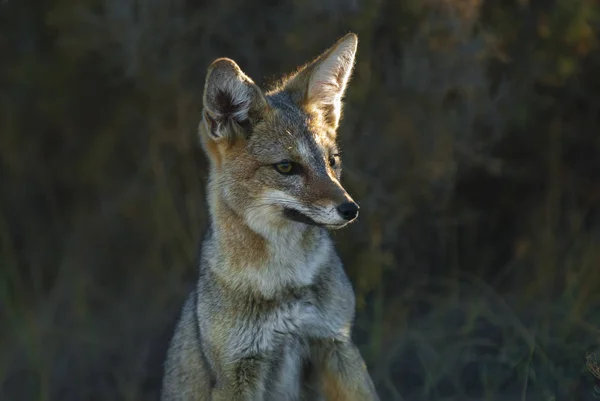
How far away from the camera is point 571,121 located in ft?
23.6

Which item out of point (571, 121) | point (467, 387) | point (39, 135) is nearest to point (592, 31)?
point (571, 121)

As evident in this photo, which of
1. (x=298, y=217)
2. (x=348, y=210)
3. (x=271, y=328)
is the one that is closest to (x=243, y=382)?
(x=271, y=328)

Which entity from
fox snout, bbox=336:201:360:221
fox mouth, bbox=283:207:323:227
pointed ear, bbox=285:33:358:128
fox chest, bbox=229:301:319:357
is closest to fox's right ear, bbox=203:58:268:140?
pointed ear, bbox=285:33:358:128

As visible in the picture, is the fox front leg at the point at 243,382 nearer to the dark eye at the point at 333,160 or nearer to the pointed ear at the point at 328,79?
the dark eye at the point at 333,160

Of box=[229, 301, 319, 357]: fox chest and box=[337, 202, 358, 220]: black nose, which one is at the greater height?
box=[337, 202, 358, 220]: black nose

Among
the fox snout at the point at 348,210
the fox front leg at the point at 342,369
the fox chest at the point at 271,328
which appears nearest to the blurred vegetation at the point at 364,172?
the fox front leg at the point at 342,369

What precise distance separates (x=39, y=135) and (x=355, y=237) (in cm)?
260

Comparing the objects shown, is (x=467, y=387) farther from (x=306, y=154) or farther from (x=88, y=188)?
(x=88, y=188)

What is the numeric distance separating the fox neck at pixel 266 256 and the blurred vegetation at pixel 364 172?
201 cm

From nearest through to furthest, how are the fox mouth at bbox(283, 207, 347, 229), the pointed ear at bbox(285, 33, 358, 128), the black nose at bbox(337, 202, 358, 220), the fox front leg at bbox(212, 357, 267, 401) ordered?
1. the black nose at bbox(337, 202, 358, 220)
2. the fox mouth at bbox(283, 207, 347, 229)
3. the fox front leg at bbox(212, 357, 267, 401)
4. the pointed ear at bbox(285, 33, 358, 128)

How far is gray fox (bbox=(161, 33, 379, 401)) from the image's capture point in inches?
176

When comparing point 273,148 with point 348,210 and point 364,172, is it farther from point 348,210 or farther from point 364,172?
point 364,172

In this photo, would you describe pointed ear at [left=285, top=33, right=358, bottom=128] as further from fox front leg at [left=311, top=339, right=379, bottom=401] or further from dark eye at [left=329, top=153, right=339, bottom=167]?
fox front leg at [left=311, top=339, right=379, bottom=401]

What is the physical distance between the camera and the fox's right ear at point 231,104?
452cm
